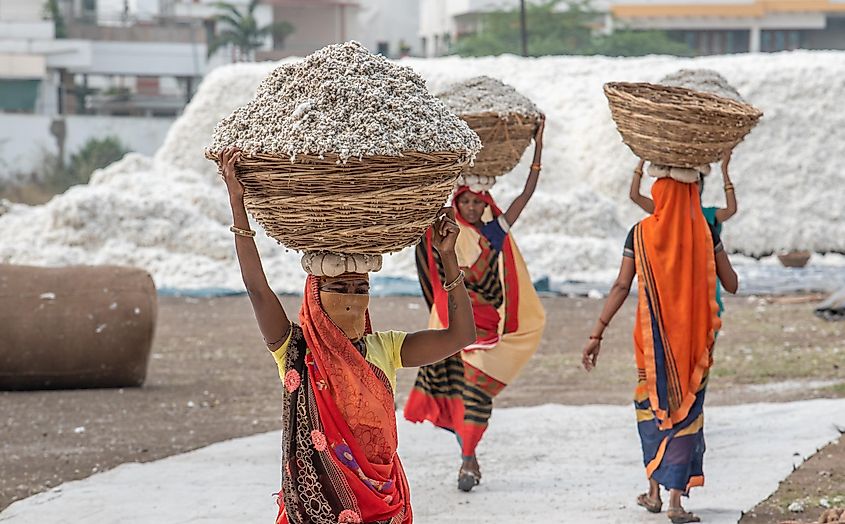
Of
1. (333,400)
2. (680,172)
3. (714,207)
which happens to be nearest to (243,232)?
(333,400)

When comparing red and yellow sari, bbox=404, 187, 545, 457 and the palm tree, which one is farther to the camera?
the palm tree

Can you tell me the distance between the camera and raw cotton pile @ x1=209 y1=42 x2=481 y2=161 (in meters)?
3.33

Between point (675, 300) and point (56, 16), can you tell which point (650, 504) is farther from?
point (56, 16)

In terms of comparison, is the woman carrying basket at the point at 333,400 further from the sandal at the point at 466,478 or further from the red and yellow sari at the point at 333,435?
the sandal at the point at 466,478

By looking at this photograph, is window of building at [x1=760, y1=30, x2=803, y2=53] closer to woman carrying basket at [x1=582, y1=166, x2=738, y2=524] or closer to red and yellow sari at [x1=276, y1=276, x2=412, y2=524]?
woman carrying basket at [x1=582, y1=166, x2=738, y2=524]

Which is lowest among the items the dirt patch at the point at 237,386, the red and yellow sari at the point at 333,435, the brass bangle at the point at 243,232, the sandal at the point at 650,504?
the dirt patch at the point at 237,386

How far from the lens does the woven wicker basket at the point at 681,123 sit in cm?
537

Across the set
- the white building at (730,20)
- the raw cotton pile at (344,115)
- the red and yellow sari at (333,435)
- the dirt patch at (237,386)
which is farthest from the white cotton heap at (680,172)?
the white building at (730,20)

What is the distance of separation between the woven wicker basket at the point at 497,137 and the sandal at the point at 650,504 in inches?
67.1

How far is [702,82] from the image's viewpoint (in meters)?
6.41

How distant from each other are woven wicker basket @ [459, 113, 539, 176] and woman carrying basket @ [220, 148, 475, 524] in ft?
8.79

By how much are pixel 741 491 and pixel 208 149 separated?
354 cm

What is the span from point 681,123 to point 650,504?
64.9 inches

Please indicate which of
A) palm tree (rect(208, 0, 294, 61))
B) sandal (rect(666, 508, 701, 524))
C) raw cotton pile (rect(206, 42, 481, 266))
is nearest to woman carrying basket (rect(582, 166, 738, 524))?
sandal (rect(666, 508, 701, 524))
